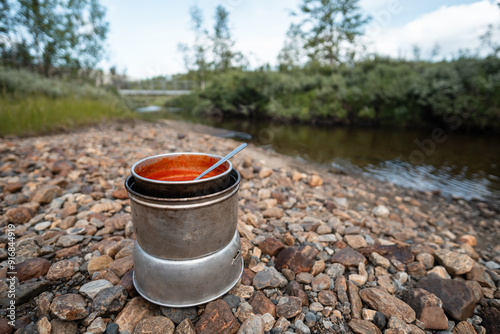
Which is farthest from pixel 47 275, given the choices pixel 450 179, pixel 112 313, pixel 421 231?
pixel 450 179

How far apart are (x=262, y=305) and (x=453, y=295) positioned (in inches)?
52.9

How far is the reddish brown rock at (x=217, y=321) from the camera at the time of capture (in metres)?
1.34

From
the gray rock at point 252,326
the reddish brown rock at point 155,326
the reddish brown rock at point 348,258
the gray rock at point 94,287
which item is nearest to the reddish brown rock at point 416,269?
the reddish brown rock at point 348,258

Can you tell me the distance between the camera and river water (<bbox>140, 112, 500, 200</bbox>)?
18.0 feet

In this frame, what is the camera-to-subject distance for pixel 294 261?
6.33 feet

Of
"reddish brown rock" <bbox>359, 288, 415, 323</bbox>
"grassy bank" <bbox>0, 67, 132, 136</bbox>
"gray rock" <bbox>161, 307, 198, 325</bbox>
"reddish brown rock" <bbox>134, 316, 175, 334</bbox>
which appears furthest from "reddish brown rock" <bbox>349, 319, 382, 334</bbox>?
"grassy bank" <bbox>0, 67, 132, 136</bbox>

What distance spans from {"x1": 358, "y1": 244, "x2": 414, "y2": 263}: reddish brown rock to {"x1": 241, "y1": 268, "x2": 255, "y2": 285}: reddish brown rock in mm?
1080

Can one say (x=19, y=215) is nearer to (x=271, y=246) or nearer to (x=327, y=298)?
(x=271, y=246)

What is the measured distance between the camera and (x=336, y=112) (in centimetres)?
1483

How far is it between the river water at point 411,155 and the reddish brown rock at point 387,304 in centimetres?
439

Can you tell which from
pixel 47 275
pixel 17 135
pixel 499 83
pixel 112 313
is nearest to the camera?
pixel 112 313

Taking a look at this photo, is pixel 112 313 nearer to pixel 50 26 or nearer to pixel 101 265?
pixel 101 265

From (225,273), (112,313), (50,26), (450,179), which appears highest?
(50,26)

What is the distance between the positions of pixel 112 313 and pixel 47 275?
626mm
